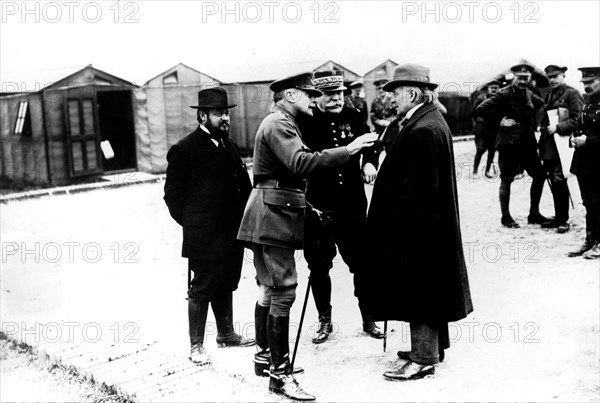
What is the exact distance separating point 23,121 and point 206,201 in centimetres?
1059

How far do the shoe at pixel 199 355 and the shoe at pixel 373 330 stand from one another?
119 cm

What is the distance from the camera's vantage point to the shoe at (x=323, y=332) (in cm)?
499

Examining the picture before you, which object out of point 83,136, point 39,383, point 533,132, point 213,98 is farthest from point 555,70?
point 83,136

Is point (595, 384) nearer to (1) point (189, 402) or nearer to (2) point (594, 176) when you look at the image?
(1) point (189, 402)

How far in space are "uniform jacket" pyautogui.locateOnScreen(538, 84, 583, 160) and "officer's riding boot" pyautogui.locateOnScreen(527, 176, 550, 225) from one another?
0.34 metres

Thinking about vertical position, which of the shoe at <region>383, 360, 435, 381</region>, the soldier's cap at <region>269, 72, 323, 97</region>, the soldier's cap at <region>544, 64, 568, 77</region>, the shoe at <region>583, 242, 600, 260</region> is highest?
the soldier's cap at <region>544, 64, 568, 77</region>

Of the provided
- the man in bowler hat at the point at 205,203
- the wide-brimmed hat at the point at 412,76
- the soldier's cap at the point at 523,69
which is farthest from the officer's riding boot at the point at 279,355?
the soldier's cap at the point at 523,69

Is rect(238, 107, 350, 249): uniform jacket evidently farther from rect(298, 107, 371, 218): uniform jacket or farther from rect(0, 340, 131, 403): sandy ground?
rect(0, 340, 131, 403): sandy ground

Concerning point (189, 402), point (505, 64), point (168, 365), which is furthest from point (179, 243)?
point (505, 64)

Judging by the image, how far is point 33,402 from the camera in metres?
4.34

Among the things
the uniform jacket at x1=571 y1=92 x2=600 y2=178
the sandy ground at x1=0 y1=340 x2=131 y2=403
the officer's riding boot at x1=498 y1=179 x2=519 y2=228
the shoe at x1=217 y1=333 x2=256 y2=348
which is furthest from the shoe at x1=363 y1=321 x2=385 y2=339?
the officer's riding boot at x1=498 y1=179 x2=519 y2=228

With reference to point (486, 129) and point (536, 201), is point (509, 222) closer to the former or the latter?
point (536, 201)

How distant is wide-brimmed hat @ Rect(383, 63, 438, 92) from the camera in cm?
417

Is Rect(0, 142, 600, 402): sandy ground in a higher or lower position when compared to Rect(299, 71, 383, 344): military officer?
lower
